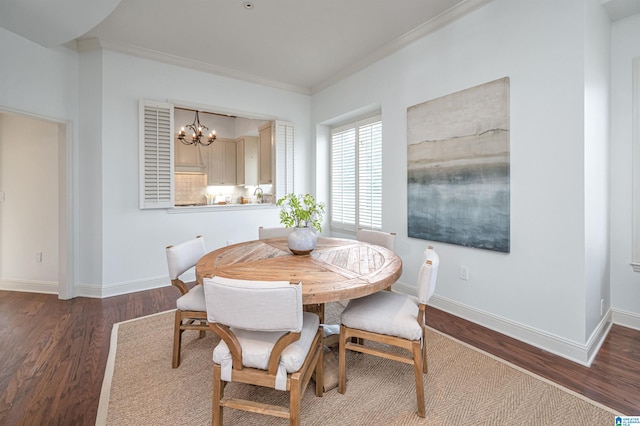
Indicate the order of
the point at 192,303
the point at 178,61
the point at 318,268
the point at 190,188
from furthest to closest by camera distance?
the point at 190,188 < the point at 178,61 < the point at 192,303 < the point at 318,268

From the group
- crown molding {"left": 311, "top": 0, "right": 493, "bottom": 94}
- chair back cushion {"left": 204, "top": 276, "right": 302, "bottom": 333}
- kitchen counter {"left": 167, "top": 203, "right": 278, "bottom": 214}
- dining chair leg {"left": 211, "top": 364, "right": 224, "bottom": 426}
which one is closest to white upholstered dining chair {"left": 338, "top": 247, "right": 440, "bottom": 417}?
chair back cushion {"left": 204, "top": 276, "right": 302, "bottom": 333}

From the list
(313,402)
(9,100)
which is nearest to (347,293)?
(313,402)

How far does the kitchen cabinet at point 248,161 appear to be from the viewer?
6.49 m

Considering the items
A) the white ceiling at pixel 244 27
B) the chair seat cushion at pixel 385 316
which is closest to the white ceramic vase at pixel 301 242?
the chair seat cushion at pixel 385 316

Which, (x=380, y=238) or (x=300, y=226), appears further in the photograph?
(x=380, y=238)

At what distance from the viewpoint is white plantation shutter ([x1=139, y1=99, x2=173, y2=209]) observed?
3561 mm

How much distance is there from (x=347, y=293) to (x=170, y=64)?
149 inches

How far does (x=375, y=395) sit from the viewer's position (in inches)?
69.4

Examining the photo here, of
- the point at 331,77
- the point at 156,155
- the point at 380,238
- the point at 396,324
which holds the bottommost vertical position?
the point at 396,324

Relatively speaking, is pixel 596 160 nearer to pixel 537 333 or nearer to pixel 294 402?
pixel 537 333

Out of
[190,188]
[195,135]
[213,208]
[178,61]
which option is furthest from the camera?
[190,188]

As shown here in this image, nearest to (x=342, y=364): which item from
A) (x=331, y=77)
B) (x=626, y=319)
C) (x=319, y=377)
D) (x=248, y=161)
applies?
(x=319, y=377)

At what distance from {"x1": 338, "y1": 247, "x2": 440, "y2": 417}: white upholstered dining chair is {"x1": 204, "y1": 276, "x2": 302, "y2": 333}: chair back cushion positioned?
58cm

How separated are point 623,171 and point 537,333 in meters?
1.58
